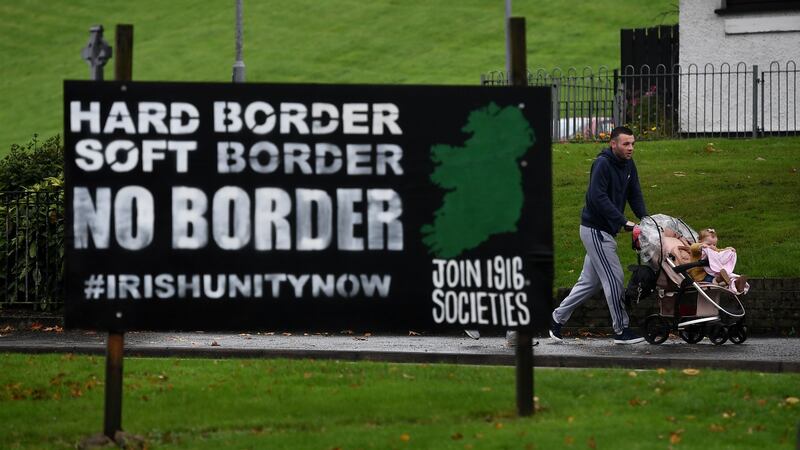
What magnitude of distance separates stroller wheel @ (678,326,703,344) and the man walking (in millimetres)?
522

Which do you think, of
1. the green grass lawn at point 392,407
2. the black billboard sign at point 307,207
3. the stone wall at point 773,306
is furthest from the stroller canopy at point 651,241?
the black billboard sign at point 307,207

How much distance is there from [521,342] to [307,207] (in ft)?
5.17

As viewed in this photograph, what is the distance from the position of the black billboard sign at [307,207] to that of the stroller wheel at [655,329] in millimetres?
4693

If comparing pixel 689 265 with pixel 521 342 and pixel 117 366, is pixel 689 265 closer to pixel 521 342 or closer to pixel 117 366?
pixel 521 342

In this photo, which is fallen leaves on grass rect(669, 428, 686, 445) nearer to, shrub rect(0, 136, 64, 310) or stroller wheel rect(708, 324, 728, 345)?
stroller wheel rect(708, 324, 728, 345)

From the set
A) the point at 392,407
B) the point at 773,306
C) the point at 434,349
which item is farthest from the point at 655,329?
the point at 392,407

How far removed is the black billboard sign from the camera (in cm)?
948

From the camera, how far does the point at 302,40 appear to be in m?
64.2

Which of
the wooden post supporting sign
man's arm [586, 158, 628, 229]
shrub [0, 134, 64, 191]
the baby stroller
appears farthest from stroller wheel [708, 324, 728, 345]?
shrub [0, 134, 64, 191]

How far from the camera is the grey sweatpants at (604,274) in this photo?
A: 13.8m

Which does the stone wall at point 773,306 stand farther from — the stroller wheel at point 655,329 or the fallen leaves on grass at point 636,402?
the fallen leaves on grass at point 636,402

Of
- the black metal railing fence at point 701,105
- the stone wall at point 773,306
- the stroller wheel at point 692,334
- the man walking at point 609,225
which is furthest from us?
the black metal railing fence at point 701,105

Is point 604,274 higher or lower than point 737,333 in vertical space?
higher

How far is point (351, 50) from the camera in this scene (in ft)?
204
